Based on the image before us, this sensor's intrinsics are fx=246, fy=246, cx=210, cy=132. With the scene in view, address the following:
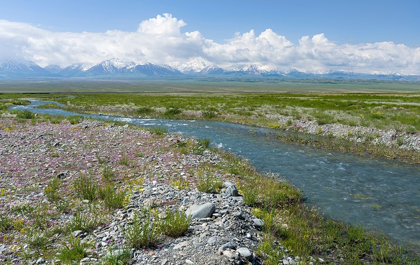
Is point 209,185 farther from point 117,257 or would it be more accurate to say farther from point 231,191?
point 117,257

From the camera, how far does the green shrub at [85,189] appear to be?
10477mm

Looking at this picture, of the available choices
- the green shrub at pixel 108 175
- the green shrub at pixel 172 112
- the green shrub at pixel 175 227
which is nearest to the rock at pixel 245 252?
the green shrub at pixel 175 227

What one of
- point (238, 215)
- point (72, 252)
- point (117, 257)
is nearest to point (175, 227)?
point (117, 257)

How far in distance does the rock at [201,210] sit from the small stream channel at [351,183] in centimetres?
557

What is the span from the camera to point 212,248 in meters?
6.66

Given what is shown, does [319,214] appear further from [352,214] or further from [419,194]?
[419,194]

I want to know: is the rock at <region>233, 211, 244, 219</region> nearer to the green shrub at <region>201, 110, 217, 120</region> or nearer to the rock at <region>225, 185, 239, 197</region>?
the rock at <region>225, 185, 239, 197</region>

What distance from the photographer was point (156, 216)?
27.0 feet

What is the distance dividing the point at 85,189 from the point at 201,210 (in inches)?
216

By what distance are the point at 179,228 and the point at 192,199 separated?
2639 millimetres

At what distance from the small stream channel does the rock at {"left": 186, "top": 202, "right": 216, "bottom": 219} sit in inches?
219

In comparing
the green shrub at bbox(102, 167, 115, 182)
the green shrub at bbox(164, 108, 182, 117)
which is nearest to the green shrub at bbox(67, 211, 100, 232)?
the green shrub at bbox(102, 167, 115, 182)

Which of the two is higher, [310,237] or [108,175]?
[108,175]

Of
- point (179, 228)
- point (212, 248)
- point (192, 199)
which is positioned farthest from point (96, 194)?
point (212, 248)
